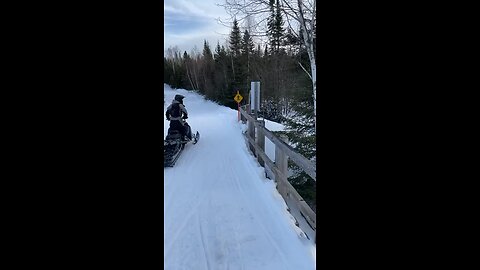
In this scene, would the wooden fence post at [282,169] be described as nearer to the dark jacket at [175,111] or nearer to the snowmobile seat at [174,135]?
the snowmobile seat at [174,135]

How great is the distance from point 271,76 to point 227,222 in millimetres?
21734

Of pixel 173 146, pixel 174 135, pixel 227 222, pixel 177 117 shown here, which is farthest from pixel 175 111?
pixel 227 222

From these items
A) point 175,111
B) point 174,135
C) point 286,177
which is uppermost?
point 175,111

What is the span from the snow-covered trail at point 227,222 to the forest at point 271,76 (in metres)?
3.10

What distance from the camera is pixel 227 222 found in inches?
161

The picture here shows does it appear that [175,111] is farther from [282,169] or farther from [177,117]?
[282,169]

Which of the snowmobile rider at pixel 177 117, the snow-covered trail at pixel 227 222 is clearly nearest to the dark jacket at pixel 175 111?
the snowmobile rider at pixel 177 117

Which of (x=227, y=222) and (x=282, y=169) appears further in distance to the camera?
(x=282, y=169)
